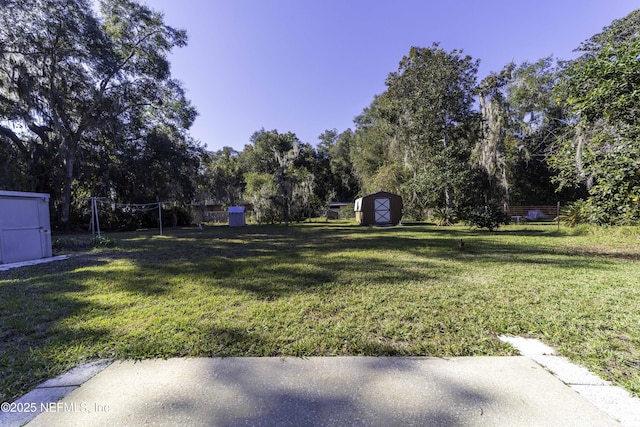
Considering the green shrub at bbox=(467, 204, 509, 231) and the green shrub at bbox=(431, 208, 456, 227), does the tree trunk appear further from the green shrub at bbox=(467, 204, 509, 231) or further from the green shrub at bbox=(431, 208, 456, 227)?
the green shrub at bbox=(431, 208, 456, 227)

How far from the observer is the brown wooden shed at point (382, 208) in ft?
56.6

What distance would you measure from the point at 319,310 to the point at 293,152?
1798 cm

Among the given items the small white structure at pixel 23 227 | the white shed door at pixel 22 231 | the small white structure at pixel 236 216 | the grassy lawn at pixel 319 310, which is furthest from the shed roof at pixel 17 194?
the small white structure at pixel 236 216

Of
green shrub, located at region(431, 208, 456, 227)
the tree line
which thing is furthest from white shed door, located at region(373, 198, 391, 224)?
green shrub, located at region(431, 208, 456, 227)

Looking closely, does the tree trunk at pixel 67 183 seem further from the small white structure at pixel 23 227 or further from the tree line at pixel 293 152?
the small white structure at pixel 23 227

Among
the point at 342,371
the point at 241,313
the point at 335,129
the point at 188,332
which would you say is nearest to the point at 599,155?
the point at 342,371

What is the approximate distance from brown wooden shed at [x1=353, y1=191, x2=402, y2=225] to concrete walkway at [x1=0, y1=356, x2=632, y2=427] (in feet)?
50.4

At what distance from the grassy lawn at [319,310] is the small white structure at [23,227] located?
134cm

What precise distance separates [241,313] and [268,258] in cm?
349

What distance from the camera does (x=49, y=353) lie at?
2324mm

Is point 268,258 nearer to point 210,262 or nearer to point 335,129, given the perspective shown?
point 210,262

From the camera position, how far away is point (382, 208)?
17.3 metres

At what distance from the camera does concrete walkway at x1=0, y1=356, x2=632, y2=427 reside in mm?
1544

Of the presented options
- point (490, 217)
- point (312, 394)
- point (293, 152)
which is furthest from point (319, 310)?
point (293, 152)
